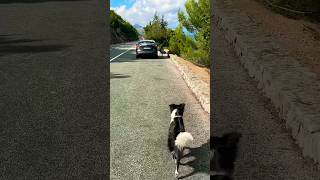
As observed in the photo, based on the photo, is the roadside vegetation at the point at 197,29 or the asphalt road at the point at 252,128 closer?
the asphalt road at the point at 252,128

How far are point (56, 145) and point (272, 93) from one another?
454 cm

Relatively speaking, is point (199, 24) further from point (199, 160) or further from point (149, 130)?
point (199, 160)

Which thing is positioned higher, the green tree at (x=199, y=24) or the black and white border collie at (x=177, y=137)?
the green tree at (x=199, y=24)

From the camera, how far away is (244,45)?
1379cm

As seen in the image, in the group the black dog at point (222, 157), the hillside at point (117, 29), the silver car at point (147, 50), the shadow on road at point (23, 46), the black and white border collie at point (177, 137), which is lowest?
the black dog at point (222, 157)

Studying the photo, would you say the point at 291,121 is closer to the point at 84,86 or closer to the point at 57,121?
the point at 57,121

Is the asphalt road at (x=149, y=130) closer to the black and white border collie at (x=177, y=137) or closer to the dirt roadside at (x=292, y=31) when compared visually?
the black and white border collie at (x=177, y=137)

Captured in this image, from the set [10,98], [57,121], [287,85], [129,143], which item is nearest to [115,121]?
[57,121]

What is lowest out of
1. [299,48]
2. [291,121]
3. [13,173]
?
[13,173]

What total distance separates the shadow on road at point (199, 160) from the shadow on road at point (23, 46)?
1416 cm

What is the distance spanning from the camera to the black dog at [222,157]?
7160mm

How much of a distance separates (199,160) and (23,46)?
17.0 m

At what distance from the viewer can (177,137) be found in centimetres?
741

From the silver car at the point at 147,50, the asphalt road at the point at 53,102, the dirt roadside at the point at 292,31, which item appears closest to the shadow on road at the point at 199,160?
the asphalt road at the point at 53,102
